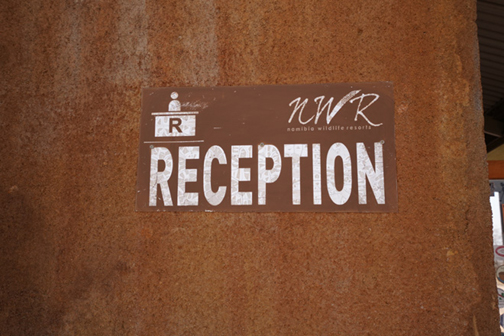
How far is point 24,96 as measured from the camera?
1.71 m

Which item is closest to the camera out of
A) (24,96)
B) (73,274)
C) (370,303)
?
(370,303)

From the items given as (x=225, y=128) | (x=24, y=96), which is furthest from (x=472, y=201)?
(x=24, y=96)

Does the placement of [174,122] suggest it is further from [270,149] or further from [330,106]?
[330,106]

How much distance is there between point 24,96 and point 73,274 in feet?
2.75

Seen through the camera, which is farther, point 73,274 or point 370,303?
point 73,274

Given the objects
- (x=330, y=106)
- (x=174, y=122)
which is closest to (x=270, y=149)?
(x=330, y=106)

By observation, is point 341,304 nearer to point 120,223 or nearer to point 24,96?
point 120,223

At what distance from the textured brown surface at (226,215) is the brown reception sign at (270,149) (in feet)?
0.17

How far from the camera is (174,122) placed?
5.30 feet

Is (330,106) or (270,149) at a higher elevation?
(330,106)

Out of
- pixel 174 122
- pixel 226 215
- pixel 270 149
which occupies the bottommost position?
pixel 226 215

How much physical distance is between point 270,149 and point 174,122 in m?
0.43

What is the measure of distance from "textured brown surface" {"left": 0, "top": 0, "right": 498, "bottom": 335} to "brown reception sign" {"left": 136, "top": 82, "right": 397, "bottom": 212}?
5 cm

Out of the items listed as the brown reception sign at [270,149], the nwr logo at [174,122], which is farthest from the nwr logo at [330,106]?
the nwr logo at [174,122]
